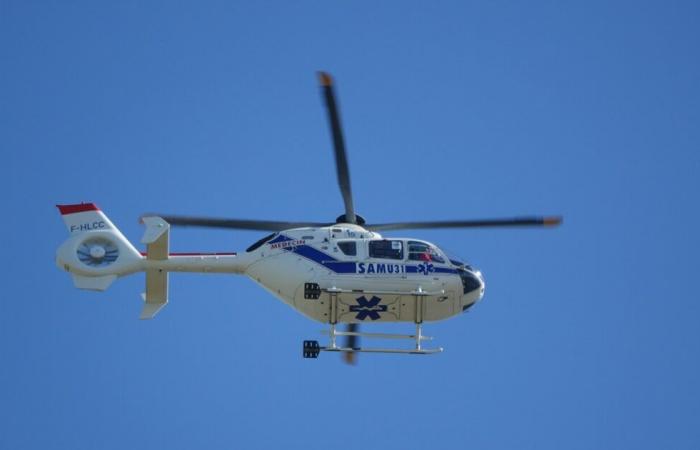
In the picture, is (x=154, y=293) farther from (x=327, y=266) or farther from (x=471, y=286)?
(x=471, y=286)

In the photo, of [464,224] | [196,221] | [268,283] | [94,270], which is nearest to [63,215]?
[94,270]

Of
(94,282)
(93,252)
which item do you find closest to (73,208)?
(93,252)

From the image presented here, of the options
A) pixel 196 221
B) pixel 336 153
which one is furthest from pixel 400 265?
pixel 196 221

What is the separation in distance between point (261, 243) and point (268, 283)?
36.1 inches

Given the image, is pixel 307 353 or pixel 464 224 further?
pixel 464 224

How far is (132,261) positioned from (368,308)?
5.04 meters

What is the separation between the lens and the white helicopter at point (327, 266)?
20.4m

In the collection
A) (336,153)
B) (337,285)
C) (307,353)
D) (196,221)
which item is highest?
(336,153)

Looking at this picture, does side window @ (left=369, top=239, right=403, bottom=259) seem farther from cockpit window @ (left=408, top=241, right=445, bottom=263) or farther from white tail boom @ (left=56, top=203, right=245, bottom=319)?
white tail boom @ (left=56, top=203, right=245, bottom=319)

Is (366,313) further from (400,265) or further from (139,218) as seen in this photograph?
(139,218)

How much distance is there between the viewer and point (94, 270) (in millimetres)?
20984

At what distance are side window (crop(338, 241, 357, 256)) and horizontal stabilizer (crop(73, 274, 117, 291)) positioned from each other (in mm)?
4749

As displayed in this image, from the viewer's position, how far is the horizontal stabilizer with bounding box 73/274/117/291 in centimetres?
2095

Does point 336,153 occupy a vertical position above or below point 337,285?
above
